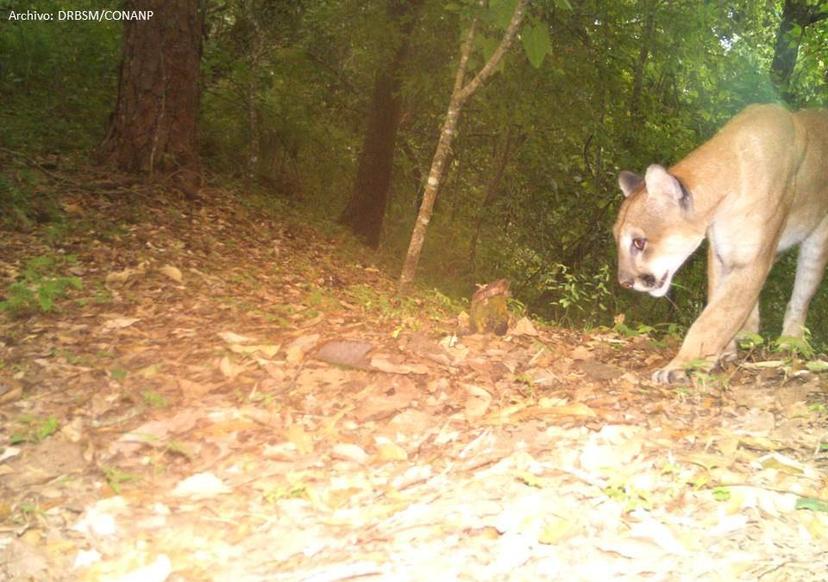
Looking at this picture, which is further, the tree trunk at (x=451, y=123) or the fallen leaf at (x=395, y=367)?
the tree trunk at (x=451, y=123)

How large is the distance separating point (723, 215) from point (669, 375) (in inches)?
49.7

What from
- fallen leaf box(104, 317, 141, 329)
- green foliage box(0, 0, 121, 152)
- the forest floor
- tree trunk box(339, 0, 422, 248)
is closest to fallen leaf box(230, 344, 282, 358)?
the forest floor

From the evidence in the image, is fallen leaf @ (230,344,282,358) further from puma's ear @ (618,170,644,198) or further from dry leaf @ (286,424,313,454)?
puma's ear @ (618,170,644,198)

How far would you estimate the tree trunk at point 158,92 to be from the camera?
813 centimetres

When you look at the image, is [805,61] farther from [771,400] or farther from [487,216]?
[771,400]

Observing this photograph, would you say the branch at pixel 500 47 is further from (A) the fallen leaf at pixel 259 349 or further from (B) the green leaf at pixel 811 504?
(B) the green leaf at pixel 811 504

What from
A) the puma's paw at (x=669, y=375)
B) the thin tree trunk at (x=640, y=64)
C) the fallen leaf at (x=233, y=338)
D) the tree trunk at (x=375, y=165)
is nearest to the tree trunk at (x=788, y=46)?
the thin tree trunk at (x=640, y=64)

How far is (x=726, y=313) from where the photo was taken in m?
5.09

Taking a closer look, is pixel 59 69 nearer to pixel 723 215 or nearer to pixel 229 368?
pixel 229 368

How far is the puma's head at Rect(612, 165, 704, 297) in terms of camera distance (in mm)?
5090

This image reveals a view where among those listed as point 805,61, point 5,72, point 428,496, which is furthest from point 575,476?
point 805,61

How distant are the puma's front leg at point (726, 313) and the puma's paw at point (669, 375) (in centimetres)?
32

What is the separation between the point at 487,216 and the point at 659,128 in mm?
3604

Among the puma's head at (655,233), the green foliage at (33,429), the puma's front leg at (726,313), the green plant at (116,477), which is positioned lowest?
the green plant at (116,477)
